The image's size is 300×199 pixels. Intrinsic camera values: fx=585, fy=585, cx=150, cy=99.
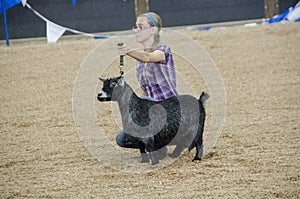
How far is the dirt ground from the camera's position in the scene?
12.8ft

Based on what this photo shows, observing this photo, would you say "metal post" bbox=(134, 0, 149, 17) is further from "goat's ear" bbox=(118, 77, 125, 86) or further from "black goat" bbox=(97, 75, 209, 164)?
"goat's ear" bbox=(118, 77, 125, 86)

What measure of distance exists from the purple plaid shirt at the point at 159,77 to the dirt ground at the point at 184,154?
0.54m

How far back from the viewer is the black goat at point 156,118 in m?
4.27

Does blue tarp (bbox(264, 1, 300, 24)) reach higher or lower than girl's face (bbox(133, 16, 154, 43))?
lower

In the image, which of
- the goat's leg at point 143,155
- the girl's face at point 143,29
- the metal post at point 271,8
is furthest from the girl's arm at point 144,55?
the metal post at point 271,8

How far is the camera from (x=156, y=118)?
431cm

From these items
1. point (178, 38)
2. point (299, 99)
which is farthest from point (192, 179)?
point (178, 38)

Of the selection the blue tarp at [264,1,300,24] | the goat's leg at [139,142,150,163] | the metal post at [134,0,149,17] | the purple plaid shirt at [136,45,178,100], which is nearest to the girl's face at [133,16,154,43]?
the purple plaid shirt at [136,45,178,100]

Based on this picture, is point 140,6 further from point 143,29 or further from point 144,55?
point 144,55

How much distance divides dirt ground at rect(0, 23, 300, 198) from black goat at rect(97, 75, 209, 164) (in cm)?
20

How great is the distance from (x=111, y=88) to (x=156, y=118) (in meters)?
0.41

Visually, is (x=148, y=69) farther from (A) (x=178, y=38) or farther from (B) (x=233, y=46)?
(A) (x=178, y=38)

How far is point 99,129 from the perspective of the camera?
5922 mm

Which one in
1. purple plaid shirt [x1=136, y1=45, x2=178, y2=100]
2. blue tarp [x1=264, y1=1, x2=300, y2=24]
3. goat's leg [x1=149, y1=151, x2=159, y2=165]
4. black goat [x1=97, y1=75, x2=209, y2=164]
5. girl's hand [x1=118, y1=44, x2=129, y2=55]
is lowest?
blue tarp [x1=264, y1=1, x2=300, y2=24]
